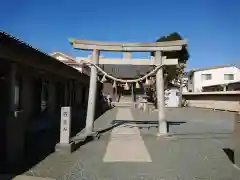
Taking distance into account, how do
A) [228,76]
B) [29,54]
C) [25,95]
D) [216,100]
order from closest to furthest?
[29,54], [25,95], [216,100], [228,76]

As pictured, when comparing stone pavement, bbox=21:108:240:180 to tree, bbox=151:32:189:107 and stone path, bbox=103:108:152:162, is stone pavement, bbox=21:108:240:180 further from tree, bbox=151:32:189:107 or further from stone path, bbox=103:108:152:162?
tree, bbox=151:32:189:107

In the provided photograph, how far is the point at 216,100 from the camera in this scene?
29.5 metres

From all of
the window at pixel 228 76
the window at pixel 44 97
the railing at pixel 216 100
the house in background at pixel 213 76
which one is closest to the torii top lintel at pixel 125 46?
the window at pixel 44 97

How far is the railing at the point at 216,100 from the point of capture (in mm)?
24658

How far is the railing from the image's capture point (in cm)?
2466

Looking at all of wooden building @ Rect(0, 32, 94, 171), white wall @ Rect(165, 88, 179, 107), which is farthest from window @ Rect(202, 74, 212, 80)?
wooden building @ Rect(0, 32, 94, 171)

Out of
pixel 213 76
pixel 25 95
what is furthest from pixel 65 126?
pixel 213 76

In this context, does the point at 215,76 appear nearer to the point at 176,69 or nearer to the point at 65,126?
the point at 176,69

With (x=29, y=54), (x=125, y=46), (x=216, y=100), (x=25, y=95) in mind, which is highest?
(x=125, y=46)

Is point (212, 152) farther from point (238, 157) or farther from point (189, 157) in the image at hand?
point (238, 157)

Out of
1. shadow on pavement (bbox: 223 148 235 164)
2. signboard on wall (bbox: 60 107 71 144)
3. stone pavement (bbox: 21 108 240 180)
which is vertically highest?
signboard on wall (bbox: 60 107 71 144)

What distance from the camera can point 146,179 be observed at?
230 inches

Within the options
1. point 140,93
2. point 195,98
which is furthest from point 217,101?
point 140,93

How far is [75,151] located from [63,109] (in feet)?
3.80
